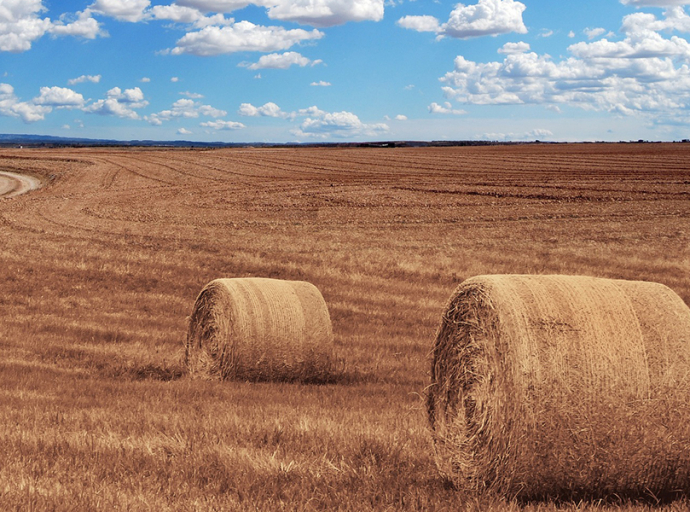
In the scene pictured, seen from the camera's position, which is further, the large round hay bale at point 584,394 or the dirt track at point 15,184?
the dirt track at point 15,184

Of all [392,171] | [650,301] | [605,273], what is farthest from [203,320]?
[392,171]

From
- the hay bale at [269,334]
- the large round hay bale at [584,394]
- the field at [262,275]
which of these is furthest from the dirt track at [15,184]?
the large round hay bale at [584,394]

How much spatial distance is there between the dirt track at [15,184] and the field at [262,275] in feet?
30.7

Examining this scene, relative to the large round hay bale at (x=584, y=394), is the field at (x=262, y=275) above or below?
below

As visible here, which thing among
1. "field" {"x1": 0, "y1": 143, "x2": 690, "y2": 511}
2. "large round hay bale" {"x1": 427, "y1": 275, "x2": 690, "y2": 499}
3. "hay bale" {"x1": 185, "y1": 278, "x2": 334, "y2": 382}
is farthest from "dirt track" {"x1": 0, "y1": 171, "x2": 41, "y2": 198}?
"large round hay bale" {"x1": 427, "y1": 275, "x2": 690, "y2": 499}

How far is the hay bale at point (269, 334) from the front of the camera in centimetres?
1010

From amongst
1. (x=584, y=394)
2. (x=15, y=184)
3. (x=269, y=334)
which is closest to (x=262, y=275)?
(x=269, y=334)

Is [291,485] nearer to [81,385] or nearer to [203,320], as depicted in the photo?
[81,385]

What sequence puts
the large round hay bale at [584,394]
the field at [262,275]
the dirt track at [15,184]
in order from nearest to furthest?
the large round hay bale at [584,394], the field at [262,275], the dirt track at [15,184]

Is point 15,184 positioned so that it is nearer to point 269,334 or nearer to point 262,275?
→ point 262,275

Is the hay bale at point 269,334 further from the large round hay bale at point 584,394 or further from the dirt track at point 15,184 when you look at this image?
the dirt track at point 15,184

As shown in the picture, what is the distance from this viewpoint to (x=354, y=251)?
870 inches

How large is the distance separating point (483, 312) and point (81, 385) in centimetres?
548

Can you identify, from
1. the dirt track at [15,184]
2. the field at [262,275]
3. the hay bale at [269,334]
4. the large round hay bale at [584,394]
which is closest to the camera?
the large round hay bale at [584,394]
